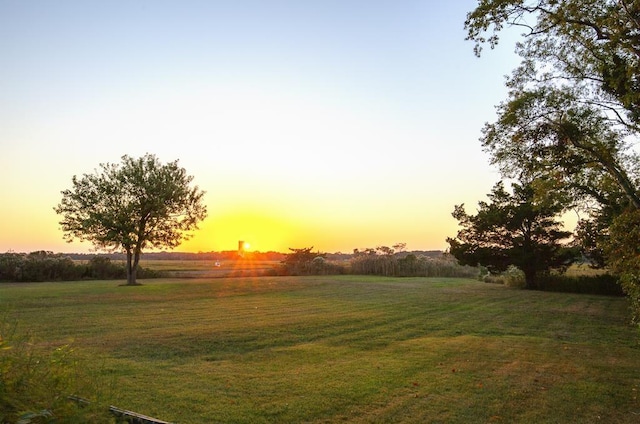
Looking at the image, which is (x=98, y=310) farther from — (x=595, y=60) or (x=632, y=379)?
(x=595, y=60)

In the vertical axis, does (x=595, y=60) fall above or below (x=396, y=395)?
above

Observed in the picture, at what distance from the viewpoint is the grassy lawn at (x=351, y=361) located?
21.0 feet

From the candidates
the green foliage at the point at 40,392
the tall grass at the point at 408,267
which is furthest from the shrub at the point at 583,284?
the green foliage at the point at 40,392

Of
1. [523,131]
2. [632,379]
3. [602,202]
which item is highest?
[523,131]

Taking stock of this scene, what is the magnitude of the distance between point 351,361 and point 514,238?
2500cm

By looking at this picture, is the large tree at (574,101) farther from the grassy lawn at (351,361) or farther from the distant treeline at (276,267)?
the distant treeline at (276,267)

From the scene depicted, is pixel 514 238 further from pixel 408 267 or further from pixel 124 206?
pixel 124 206

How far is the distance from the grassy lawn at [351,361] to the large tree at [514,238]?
11355 millimetres

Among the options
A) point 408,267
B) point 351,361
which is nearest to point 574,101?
Answer: point 351,361

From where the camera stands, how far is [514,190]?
3130cm

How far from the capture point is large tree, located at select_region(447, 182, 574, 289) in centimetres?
2984

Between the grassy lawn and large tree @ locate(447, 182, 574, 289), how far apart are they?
11355mm

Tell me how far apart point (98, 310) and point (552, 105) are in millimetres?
18051

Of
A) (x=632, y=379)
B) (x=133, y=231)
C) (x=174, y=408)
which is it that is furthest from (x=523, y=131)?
(x=133, y=231)
